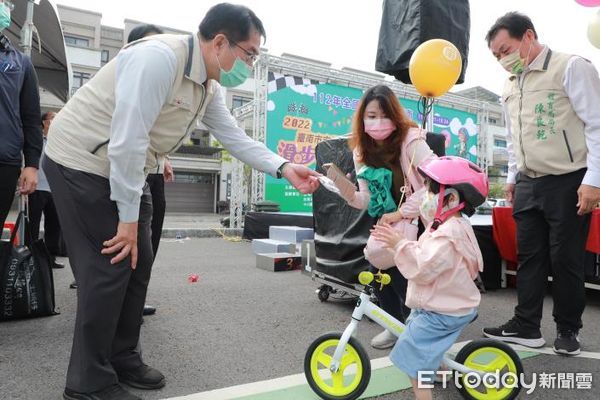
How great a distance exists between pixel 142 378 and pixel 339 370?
32.3 inches

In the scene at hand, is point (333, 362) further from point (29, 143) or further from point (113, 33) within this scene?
point (113, 33)

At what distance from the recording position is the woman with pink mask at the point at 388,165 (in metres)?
2.07

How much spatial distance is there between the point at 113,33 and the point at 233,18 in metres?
28.0

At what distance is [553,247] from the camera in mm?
2213

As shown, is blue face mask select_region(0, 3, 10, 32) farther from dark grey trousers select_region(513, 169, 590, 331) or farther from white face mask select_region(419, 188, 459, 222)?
dark grey trousers select_region(513, 169, 590, 331)

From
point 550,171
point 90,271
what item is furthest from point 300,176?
point 550,171

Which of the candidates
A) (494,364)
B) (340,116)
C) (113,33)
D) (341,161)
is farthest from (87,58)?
(494,364)

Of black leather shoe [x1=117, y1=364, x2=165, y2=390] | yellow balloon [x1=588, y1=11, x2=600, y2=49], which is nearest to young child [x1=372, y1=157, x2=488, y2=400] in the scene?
black leather shoe [x1=117, y1=364, x2=165, y2=390]

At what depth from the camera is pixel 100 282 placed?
1488 millimetres

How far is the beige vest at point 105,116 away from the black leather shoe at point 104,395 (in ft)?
2.57

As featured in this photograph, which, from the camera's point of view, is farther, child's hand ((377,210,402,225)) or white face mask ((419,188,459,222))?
child's hand ((377,210,402,225))

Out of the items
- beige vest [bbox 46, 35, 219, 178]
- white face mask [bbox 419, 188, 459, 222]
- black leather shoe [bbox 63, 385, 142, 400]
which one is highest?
beige vest [bbox 46, 35, 219, 178]

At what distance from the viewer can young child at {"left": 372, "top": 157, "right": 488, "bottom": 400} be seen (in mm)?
1538

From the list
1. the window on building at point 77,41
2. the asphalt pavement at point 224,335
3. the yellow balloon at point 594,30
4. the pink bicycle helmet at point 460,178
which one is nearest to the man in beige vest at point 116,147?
the asphalt pavement at point 224,335
